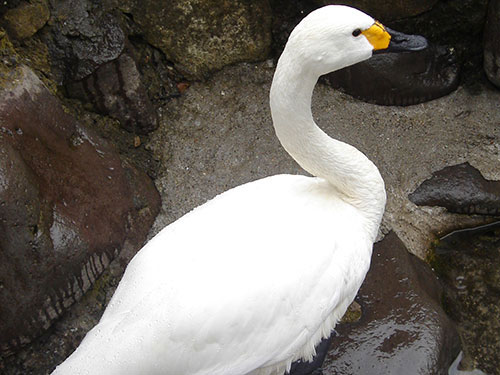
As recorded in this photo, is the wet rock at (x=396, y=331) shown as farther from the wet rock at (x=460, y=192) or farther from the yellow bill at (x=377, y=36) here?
the yellow bill at (x=377, y=36)

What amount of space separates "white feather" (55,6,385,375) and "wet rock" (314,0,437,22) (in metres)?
1.38

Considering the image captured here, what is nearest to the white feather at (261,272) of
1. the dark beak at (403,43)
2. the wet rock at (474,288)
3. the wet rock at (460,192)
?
the dark beak at (403,43)

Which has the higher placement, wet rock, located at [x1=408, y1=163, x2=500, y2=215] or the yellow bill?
the yellow bill

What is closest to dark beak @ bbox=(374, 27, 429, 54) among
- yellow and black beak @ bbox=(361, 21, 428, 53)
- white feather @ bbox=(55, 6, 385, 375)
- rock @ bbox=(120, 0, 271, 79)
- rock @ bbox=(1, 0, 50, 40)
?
yellow and black beak @ bbox=(361, 21, 428, 53)

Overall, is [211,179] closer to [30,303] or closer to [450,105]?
[30,303]

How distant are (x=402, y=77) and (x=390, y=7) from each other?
431 mm

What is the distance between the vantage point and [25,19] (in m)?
2.94

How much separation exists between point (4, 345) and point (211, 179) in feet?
4.62

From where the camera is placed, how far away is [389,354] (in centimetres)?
254

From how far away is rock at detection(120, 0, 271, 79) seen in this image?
11.1 ft

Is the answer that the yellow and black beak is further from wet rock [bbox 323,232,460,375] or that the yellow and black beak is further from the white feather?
wet rock [bbox 323,232,460,375]

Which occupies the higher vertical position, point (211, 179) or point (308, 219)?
point (308, 219)

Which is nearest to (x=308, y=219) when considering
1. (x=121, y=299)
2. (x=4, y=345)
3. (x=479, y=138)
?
(x=121, y=299)

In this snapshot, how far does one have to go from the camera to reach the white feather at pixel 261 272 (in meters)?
1.91
